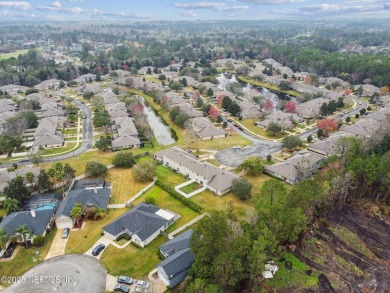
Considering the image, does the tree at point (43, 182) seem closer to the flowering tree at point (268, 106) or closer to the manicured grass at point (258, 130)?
the manicured grass at point (258, 130)

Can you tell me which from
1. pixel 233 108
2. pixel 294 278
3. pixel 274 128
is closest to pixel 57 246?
pixel 294 278

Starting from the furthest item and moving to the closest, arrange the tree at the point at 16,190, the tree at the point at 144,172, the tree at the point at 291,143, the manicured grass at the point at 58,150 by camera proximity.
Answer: the manicured grass at the point at 58,150, the tree at the point at 291,143, the tree at the point at 144,172, the tree at the point at 16,190

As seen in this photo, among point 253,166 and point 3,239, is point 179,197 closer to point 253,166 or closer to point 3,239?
point 253,166

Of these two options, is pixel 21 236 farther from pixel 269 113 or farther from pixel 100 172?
pixel 269 113

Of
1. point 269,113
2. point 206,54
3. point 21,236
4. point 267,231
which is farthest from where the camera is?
point 206,54

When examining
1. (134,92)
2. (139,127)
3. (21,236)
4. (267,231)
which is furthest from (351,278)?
(134,92)

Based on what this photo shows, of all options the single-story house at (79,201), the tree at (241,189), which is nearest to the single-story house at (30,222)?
the single-story house at (79,201)
